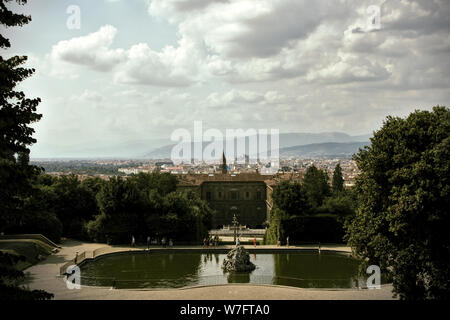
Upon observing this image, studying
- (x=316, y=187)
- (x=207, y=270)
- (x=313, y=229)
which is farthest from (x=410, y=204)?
(x=316, y=187)

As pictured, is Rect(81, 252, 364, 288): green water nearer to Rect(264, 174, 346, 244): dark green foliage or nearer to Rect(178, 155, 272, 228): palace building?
Rect(264, 174, 346, 244): dark green foliage

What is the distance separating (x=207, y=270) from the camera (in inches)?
1031

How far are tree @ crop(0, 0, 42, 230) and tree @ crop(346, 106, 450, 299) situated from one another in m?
14.4

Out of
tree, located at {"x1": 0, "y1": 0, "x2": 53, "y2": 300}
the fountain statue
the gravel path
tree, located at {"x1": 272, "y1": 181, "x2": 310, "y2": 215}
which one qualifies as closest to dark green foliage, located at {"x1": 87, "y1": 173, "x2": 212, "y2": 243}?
tree, located at {"x1": 272, "y1": 181, "x2": 310, "y2": 215}

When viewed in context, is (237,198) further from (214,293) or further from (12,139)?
(12,139)

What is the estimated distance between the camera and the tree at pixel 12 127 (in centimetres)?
1095

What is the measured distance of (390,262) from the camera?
19594mm

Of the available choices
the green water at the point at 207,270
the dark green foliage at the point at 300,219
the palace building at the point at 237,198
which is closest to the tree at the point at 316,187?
the dark green foliage at the point at 300,219

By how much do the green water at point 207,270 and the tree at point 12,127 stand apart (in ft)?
34.8

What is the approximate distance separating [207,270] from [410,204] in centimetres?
1286

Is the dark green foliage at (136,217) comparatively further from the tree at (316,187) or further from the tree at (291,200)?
the tree at (316,187)

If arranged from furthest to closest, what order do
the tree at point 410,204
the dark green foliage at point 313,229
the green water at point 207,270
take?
the dark green foliage at point 313,229 → the green water at point 207,270 → the tree at point 410,204

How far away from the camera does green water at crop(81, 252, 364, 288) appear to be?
2147cm
